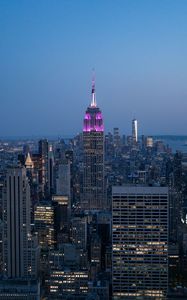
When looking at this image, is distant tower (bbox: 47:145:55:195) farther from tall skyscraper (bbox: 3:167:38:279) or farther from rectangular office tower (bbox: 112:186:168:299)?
rectangular office tower (bbox: 112:186:168:299)

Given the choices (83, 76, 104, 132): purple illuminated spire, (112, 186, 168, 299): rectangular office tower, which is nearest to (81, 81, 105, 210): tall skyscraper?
(83, 76, 104, 132): purple illuminated spire

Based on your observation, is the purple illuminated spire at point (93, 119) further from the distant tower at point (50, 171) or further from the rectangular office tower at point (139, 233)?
the rectangular office tower at point (139, 233)

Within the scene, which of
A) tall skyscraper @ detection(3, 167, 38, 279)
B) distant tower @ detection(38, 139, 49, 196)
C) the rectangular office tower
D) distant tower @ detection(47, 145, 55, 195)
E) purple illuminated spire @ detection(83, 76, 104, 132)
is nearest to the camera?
the rectangular office tower

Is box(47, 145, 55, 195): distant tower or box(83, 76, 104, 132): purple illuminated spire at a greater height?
box(83, 76, 104, 132): purple illuminated spire

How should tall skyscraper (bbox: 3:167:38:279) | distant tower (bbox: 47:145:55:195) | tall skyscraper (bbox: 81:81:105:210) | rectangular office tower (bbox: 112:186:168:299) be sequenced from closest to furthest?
rectangular office tower (bbox: 112:186:168:299) < tall skyscraper (bbox: 3:167:38:279) < distant tower (bbox: 47:145:55:195) < tall skyscraper (bbox: 81:81:105:210)

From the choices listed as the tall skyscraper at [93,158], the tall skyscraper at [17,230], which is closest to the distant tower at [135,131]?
the tall skyscraper at [93,158]

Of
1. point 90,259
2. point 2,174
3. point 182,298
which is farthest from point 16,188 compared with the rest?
point 182,298

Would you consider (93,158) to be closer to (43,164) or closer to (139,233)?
(43,164)
